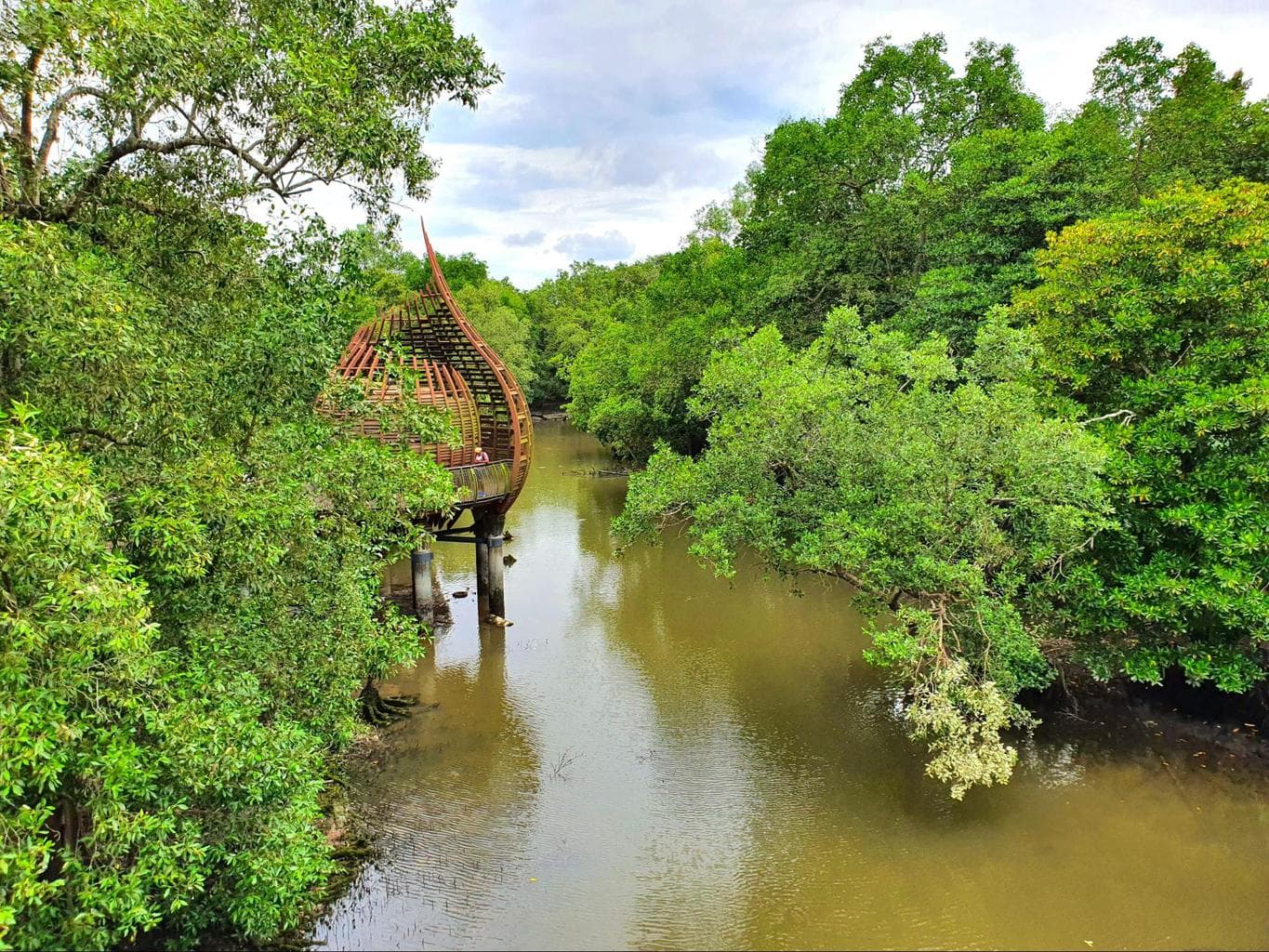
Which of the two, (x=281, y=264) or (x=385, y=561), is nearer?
(x=281, y=264)

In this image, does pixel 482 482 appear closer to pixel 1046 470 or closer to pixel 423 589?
pixel 423 589

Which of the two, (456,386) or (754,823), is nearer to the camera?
(754,823)

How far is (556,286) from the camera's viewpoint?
64.1 metres

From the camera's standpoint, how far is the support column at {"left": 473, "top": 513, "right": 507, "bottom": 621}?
1523cm

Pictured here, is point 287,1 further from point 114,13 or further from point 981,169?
point 981,169

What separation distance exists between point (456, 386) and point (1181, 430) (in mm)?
11941

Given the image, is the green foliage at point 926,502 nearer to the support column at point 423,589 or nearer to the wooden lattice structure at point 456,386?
the wooden lattice structure at point 456,386

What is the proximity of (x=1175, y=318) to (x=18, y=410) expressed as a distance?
1242cm

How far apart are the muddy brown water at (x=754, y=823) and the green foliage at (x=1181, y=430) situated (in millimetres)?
1929

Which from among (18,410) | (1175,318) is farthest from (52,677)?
(1175,318)

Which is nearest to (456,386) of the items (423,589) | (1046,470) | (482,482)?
(482,482)

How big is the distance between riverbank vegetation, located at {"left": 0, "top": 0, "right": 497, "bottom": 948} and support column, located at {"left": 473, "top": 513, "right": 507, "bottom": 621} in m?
6.54

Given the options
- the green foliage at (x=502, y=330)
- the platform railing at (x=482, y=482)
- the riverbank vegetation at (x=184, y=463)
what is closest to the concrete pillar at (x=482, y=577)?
the platform railing at (x=482, y=482)

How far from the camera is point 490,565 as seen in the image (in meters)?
15.6
